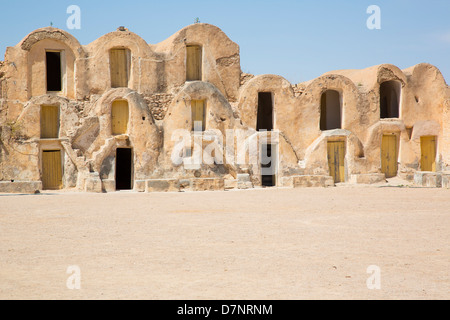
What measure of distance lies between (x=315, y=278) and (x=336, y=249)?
5.98ft

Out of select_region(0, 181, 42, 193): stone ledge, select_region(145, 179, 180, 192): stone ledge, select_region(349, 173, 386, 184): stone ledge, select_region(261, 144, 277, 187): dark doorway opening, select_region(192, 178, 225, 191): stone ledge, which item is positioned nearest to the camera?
select_region(0, 181, 42, 193): stone ledge

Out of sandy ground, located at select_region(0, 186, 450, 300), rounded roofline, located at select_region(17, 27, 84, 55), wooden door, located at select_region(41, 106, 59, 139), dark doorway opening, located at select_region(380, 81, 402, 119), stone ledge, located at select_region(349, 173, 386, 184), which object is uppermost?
rounded roofline, located at select_region(17, 27, 84, 55)

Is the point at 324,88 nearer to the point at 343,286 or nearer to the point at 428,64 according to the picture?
the point at 428,64

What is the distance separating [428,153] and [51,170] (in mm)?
18209

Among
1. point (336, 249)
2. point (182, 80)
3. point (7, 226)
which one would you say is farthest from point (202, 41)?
point (336, 249)

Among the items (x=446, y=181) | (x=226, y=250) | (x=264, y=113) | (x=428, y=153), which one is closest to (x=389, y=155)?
(x=428, y=153)

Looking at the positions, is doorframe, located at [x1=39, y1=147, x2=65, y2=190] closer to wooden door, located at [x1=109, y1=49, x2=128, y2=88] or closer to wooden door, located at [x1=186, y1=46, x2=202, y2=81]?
wooden door, located at [x1=109, y1=49, x2=128, y2=88]

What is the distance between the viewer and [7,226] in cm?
1045

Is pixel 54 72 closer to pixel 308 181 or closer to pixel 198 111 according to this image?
pixel 198 111

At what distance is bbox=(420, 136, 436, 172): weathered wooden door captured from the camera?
86.8 feet

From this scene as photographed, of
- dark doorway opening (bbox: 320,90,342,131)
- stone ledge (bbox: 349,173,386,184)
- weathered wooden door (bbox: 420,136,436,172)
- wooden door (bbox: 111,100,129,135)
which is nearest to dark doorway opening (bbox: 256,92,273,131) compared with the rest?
dark doorway opening (bbox: 320,90,342,131)

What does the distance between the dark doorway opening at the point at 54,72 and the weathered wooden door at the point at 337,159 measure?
42.9 feet

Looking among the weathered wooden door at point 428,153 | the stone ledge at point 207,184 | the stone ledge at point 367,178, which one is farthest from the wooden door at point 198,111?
the weathered wooden door at point 428,153

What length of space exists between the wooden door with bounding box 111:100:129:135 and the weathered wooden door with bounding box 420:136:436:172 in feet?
48.8
